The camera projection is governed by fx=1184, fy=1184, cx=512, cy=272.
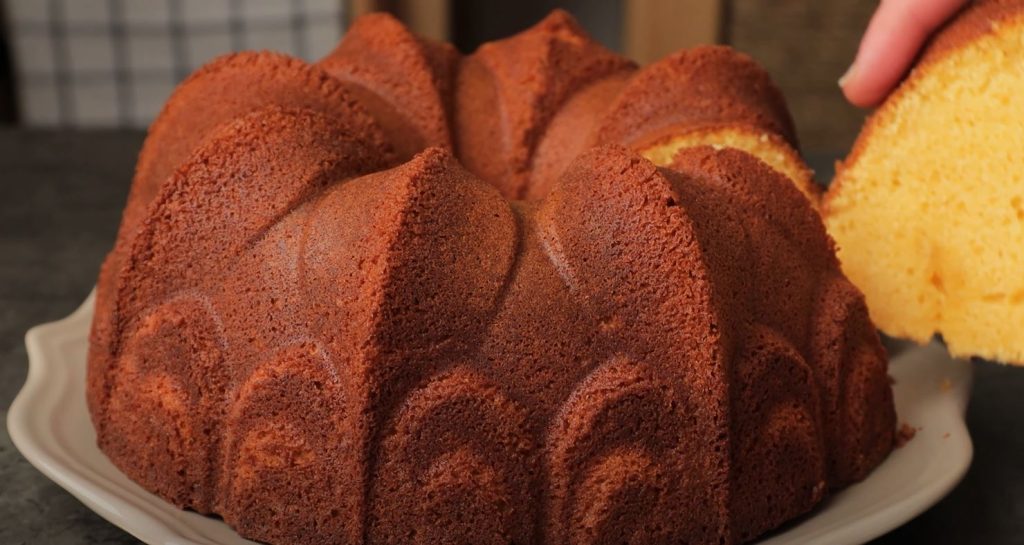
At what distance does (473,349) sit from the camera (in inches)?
43.1

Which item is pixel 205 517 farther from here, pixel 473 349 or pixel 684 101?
pixel 684 101

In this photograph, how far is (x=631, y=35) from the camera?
139 inches

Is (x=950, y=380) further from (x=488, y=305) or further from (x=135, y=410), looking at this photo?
(x=135, y=410)

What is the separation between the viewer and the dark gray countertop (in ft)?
4.33

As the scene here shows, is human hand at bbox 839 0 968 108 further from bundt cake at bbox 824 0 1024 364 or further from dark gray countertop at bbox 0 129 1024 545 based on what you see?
dark gray countertop at bbox 0 129 1024 545

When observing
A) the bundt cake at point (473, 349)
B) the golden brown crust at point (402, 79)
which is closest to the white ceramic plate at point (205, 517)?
the bundt cake at point (473, 349)

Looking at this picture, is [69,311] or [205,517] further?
[69,311]

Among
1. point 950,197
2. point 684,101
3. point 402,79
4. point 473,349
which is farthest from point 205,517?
point 950,197

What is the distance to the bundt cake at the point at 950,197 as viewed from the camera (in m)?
1.37

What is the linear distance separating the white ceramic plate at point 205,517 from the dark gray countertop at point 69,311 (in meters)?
0.08

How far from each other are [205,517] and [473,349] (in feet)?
1.13

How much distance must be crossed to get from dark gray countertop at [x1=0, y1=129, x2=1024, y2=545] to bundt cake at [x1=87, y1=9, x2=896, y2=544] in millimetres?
113

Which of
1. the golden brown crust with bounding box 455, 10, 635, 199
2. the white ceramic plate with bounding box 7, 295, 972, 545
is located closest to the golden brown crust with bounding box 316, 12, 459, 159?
the golden brown crust with bounding box 455, 10, 635, 199

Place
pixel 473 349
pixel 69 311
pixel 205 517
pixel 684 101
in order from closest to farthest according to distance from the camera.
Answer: pixel 473 349 → pixel 205 517 → pixel 684 101 → pixel 69 311
